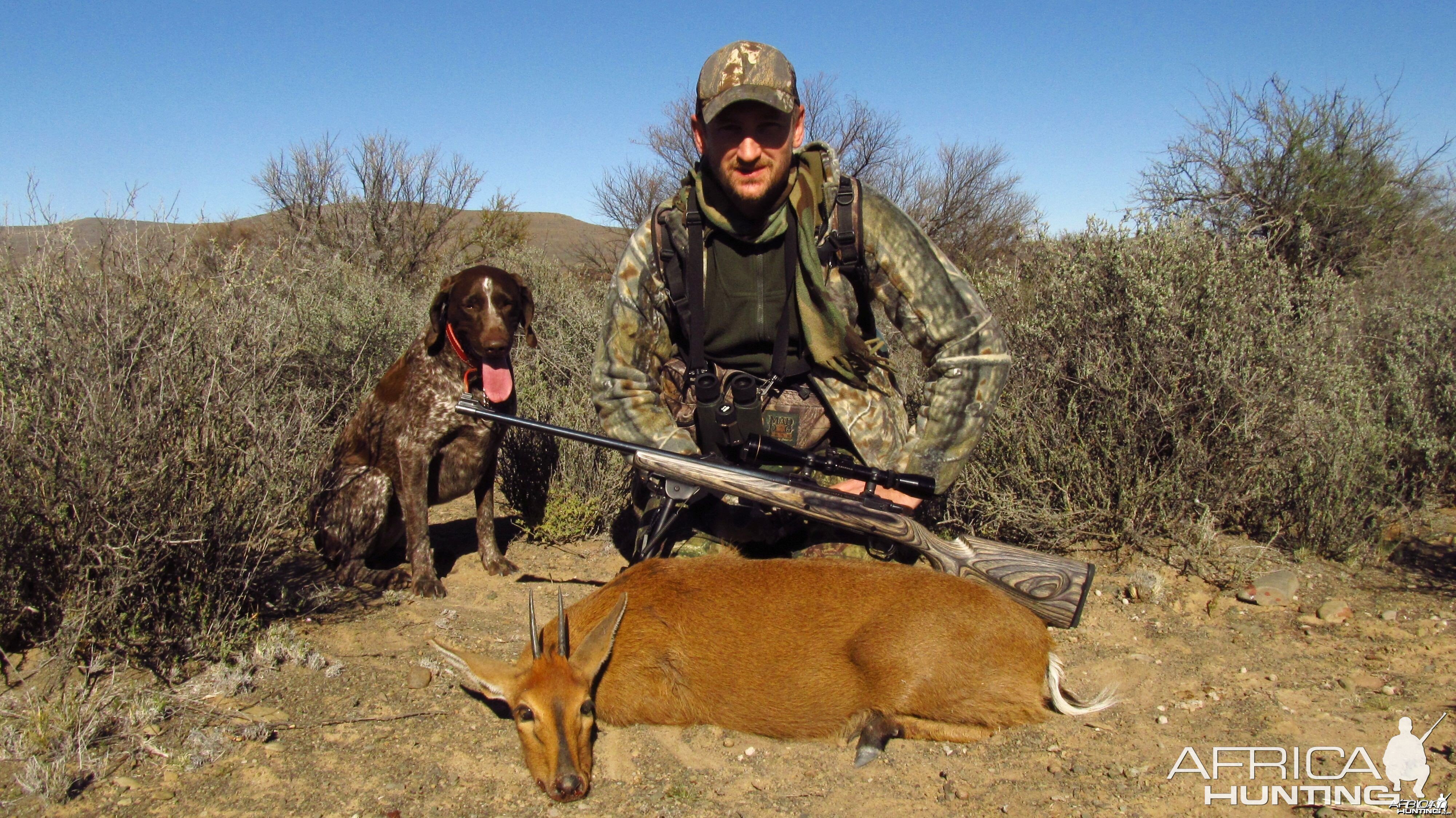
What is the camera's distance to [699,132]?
13.8ft

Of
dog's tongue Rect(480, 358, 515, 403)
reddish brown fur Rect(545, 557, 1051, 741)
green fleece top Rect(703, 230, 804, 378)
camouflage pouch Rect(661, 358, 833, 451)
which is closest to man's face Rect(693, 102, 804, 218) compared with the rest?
green fleece top Rect(703, 230, 804, 378)

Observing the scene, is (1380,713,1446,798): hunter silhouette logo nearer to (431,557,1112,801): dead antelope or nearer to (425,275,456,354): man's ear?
(431,557,1112,801): dead antelope

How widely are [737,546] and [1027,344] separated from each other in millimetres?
2528

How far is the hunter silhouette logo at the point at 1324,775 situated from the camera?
287 cm

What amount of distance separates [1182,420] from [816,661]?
3117 mm

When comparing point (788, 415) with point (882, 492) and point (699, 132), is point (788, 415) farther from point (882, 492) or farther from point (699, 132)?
point (699, 132)

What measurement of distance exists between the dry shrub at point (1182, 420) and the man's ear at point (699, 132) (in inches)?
99.2

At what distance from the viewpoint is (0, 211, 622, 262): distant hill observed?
4.91 metres

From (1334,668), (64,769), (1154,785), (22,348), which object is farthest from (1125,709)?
(22,348)

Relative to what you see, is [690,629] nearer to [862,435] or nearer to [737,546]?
[737,546]

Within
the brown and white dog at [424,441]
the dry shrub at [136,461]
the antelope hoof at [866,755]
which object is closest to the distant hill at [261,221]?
the dry shrub at [136,461]

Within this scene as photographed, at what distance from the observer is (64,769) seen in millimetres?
2889

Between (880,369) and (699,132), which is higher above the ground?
(699,132)

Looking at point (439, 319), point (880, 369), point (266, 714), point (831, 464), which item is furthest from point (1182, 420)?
point (266, 714)
